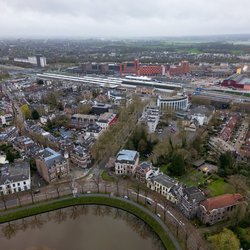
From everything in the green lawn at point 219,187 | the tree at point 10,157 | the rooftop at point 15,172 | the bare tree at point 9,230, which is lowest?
the bare tree at point 9,230

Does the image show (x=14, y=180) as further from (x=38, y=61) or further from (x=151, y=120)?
(x=38, y=61)

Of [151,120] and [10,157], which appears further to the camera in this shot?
[151,120]

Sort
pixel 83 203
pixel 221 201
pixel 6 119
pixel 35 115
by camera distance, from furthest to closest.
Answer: pixel 35 115 < pixel 6 119 < pixel 83 203 < pixel 221 201

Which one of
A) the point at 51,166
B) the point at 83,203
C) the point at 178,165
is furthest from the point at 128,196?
the point at 51,166

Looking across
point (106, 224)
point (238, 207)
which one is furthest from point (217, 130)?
point (106, 224)

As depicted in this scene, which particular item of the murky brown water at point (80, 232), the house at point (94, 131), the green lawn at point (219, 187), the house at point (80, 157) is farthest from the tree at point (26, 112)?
the green lawn at point (219, 187)

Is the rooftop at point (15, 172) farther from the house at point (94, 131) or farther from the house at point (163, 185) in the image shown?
the house at point (163, 185)

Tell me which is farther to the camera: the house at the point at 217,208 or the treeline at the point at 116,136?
the treeline at the point at 116,136
